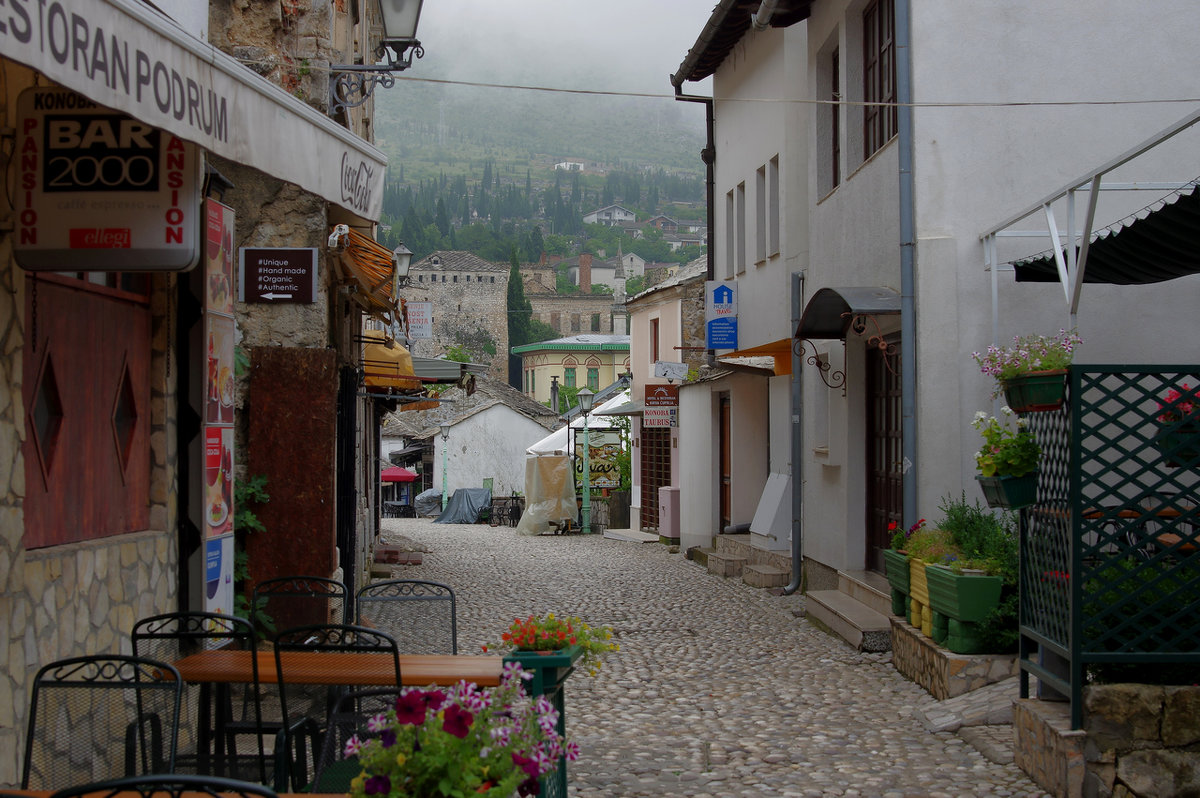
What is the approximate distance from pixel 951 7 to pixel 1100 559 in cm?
543

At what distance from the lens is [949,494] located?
9.38 m

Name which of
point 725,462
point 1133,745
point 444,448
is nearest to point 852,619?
point 1133,745

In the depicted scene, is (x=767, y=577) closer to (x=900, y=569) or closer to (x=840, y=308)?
(x=840, y=308)

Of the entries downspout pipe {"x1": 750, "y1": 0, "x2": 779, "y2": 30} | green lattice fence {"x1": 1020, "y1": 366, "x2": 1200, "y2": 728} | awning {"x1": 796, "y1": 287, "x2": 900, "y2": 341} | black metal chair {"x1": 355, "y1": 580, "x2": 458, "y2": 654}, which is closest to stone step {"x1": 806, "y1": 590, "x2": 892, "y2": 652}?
awning {"x1": 796, "y1": 287, "x2": 900, "y2": 341}

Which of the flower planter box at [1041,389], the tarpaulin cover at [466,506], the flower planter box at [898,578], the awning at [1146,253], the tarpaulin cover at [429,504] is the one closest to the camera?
the flower planter box at [1041,389]

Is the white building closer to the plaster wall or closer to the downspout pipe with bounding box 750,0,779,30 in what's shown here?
the downspout pipe with bounding box 750,0,779,30

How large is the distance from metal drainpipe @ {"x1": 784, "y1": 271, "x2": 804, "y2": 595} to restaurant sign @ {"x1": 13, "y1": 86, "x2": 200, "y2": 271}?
9856mm

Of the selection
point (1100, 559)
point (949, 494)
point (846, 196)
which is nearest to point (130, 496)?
point (1100, 559)

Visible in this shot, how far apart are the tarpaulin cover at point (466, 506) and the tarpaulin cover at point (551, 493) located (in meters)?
9.34

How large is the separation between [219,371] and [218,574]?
3.62 feet

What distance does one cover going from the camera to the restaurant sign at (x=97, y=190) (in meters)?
4.63

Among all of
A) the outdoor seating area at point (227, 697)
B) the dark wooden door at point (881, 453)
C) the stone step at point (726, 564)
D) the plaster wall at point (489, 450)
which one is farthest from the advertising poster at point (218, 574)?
the plaster wall at point (489, 450)

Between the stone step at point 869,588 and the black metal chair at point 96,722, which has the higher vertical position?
the black metal chair at point 96,722

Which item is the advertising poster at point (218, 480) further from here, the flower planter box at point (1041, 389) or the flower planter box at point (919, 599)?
the flower planter box at point (919, 599)
